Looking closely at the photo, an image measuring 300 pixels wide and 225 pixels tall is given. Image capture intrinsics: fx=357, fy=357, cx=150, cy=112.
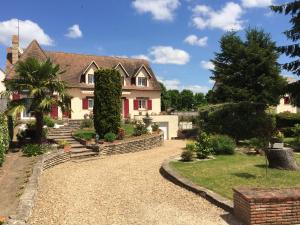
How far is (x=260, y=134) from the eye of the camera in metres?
25.0

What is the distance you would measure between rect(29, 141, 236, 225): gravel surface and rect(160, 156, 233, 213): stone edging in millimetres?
170

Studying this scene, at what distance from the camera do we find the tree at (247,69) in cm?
3222

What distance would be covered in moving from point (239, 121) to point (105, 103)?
968 centimetres

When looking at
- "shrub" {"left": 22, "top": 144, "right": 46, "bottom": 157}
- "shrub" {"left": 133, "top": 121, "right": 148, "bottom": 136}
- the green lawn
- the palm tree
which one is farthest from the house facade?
the green lawn

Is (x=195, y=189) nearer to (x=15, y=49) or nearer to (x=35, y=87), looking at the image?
(x=35, y=87)

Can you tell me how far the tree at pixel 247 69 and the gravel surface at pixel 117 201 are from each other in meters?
19.1

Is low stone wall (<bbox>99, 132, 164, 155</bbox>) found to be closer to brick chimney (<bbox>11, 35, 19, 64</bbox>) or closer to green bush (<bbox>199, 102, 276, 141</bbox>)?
green bush (<bbox>199, 102, 276, 141</bbox>)

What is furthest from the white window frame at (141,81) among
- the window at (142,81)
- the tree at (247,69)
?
the tree at (247,69)

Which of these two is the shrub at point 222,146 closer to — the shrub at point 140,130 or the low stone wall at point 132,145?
the low stone wall at point 132,145

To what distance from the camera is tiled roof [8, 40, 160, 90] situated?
34.0 m

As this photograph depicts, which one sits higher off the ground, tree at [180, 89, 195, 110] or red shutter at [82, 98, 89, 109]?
tree at [180, 89, 195, 110]

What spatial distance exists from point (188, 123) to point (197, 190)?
27.4 m

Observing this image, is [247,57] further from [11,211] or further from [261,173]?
[11,211]

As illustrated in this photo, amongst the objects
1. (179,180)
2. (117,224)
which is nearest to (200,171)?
(179,180)
